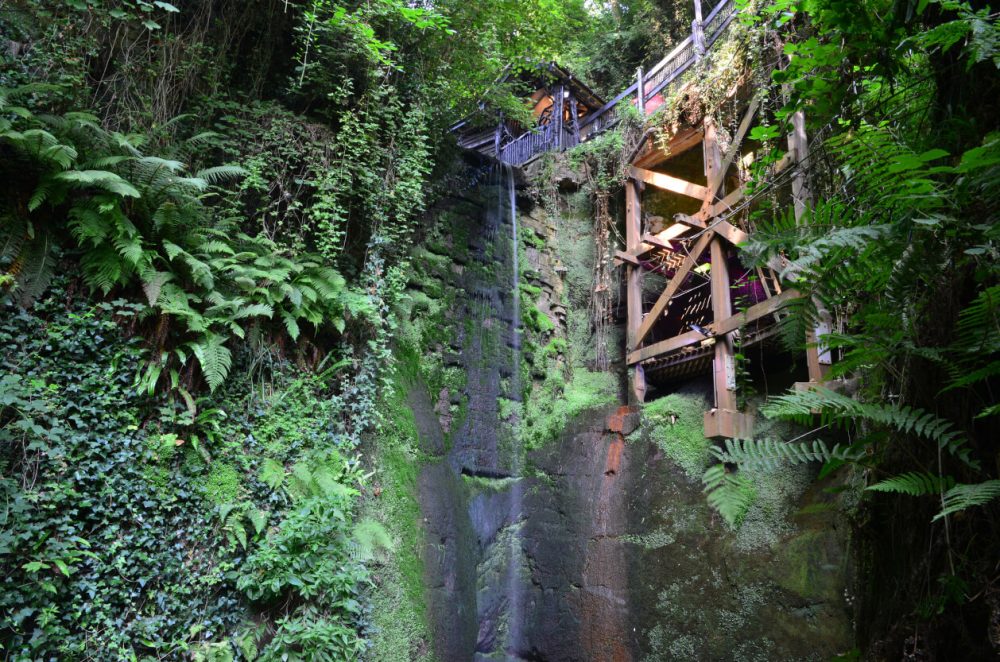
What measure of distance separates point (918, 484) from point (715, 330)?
4686 millimetres

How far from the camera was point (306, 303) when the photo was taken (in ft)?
18.0

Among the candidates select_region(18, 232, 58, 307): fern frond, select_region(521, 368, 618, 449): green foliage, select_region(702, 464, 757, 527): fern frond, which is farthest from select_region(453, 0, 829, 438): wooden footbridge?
select_region(18, 232, 58, 307): fern frond

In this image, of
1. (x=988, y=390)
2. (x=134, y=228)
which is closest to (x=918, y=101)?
(x=988, y=390)

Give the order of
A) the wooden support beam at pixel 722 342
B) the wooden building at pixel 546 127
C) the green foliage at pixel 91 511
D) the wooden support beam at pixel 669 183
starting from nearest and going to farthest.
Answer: the green foliage at pixel 91 511 < the wooden support beam at pixel 722 342 < the wooden support beam at pixel 669 183 < the wooden building at pixel 546 127

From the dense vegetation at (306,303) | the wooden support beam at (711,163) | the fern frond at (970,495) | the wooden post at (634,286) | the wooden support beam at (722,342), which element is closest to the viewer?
the fern frond at (970,495)

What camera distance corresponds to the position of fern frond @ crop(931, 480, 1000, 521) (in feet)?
5.12

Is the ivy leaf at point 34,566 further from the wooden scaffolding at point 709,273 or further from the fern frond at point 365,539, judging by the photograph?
the wooden scaffolding at point 709,273

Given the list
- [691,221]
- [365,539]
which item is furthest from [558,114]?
[365,539]

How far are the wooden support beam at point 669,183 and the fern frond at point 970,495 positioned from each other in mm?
5883

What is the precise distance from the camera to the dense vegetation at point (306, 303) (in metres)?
1.92

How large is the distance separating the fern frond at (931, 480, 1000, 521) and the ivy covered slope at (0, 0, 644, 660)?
13.6ft

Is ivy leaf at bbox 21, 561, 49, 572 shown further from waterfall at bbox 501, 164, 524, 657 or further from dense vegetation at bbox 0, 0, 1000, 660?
waterfall at bbox 501, 164, 524, 657

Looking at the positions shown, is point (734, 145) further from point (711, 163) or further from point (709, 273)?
point (709, 273)

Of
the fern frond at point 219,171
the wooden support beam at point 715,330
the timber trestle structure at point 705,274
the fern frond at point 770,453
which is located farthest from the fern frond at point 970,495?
the fern frond at point 219,171
